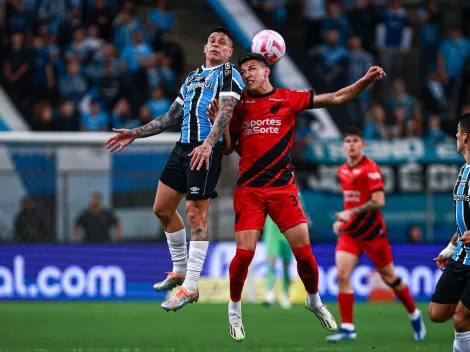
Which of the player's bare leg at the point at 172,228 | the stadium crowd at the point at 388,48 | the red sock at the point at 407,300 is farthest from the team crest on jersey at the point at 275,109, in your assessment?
the stadium crowd at the point at 388,48

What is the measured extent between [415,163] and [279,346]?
6.76 metres

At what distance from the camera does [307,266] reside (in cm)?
963

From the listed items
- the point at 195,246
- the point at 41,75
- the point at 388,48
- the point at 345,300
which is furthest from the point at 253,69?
the point at 388,48

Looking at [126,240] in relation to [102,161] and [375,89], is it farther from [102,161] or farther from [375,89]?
[375,89]

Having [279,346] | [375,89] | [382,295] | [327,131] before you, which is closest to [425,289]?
[382,295]

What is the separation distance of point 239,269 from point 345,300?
11.3ft

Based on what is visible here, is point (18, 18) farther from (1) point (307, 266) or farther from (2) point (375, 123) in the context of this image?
(1) point (307, 266)

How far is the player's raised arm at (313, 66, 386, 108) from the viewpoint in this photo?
9188 millimetres

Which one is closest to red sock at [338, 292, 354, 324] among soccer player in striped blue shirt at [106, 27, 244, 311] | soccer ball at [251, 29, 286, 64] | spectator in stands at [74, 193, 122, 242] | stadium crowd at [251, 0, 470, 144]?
soccer player in striped blue shirt at [106, 27, 244, 311]

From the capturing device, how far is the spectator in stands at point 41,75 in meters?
19.9

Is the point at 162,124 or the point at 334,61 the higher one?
the point at 334,61

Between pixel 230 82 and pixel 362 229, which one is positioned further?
pixel 362 229

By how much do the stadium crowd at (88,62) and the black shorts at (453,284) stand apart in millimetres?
10877

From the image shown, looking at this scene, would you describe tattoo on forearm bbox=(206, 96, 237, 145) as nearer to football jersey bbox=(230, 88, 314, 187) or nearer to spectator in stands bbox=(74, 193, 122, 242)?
football jersey bbox=(230, 88, 314, 187)
